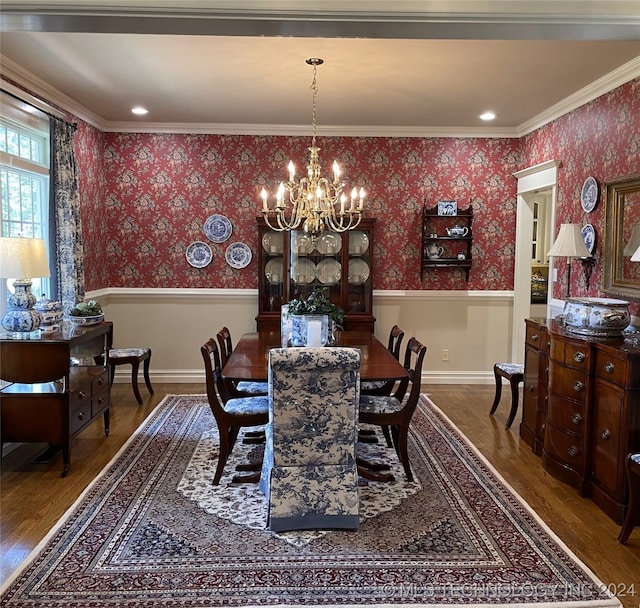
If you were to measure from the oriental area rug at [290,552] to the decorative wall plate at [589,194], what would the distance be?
2126 mm

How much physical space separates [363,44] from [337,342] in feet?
6.23

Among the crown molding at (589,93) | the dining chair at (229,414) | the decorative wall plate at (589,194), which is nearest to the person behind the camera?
the dining chair at (229,414)

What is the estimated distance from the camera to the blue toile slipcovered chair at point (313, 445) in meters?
2.71

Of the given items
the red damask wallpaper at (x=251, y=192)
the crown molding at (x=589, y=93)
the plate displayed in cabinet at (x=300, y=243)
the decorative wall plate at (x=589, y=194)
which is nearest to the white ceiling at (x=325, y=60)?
the crown molding at (x=589, y=93)

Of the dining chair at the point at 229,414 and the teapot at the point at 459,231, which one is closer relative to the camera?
the dining chair at the point at 229,414

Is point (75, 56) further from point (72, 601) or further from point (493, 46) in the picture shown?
point (72, 601)

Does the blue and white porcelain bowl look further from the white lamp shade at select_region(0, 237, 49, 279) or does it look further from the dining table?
the dining table

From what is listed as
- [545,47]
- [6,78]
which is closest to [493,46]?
[545,47]

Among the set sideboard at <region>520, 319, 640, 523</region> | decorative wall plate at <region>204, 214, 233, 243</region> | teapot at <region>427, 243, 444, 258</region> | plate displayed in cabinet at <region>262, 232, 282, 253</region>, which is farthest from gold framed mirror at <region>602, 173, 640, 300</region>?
decorative wall plate at <region>204, 214, 233, 243</region>

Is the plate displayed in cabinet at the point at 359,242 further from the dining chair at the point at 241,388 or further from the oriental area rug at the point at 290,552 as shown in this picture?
the oriental area rug at the point at 290,552

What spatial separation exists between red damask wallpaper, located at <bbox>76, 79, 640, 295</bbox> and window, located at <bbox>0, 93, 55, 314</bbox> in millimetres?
1199

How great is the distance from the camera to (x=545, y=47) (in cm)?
345

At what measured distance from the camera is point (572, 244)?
413 centimetres

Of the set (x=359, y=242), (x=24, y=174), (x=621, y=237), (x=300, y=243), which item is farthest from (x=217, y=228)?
(x=621, y=237)
